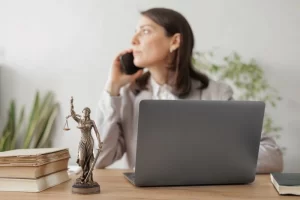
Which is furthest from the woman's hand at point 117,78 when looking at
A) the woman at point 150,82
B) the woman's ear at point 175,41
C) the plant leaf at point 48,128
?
the plant leaf at point 48,128

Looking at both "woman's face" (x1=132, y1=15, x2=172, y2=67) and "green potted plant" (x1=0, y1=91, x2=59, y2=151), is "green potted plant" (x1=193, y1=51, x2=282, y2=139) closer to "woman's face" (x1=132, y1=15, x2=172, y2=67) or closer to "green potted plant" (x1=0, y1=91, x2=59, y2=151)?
"woman's face" (x1=132, y1=15, x2=172, y2=67)

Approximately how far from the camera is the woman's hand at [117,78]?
2277 mm

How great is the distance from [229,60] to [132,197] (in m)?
2.16

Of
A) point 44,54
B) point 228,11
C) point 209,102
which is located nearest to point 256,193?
point 209,102

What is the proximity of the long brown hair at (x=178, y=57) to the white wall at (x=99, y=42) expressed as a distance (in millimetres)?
927

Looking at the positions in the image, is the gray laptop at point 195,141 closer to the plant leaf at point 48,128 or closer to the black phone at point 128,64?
the black phone at point 128,64

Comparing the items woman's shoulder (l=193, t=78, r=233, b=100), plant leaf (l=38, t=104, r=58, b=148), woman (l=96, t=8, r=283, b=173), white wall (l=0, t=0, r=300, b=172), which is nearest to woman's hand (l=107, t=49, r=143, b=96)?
woman (l=96, t=8, r=283, b=173)

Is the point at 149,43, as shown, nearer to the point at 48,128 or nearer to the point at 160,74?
the point at 160,74

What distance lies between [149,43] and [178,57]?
0.19 m

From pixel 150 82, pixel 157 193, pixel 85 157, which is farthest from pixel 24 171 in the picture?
pixel 150 82

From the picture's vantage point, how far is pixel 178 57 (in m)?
2.40

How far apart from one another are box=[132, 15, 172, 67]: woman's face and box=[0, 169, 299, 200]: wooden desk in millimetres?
905

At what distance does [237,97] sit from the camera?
3.24 m

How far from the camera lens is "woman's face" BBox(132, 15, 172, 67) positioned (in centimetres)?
229
